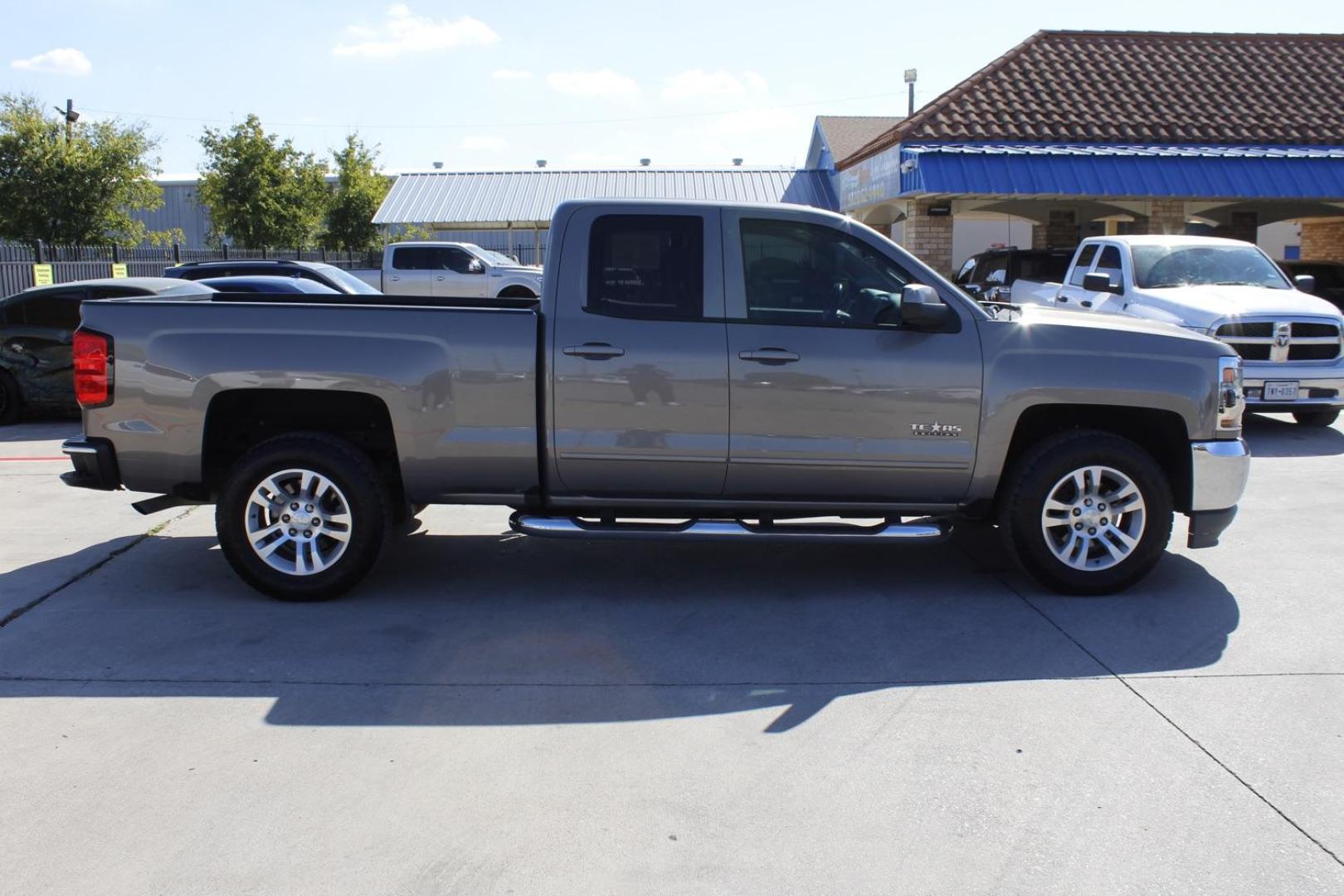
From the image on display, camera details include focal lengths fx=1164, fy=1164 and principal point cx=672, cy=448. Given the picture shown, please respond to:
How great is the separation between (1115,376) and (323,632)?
13.6 ft

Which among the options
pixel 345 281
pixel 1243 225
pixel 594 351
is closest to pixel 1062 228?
pixel 1243 225

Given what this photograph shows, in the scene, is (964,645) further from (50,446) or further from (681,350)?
(50,446)

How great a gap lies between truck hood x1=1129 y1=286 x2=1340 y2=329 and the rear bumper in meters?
9.53

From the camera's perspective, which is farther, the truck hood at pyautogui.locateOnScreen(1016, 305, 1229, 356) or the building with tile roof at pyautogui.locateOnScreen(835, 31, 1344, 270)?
the building with tile roof at pyautogui.locateOnScreen(835, 31, 1344, 270)

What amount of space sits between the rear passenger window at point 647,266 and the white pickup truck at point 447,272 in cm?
1957

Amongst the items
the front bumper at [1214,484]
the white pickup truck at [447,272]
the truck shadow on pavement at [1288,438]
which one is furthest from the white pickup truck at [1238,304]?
the white pickup truck at [447,272]

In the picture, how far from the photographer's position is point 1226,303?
1142 cm

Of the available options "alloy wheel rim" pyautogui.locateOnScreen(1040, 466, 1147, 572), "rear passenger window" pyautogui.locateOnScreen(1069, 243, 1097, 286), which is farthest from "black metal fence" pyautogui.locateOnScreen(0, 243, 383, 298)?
"alloy wheel rim" pyautogui.locateOnScreen(1040, 466, 1147, 572)

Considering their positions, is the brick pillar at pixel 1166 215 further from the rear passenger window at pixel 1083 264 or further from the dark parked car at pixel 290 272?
the dark parked car at pixel 290 272

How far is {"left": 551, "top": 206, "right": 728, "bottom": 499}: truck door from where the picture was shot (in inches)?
229

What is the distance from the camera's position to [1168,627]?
18.7 ft

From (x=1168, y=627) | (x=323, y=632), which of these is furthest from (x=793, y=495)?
(x=323, y=632)

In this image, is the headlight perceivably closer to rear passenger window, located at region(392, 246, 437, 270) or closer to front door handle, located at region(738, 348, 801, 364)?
front door handle, located at region(738, 348, 801, 364)

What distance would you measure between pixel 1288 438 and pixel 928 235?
8.74 m
